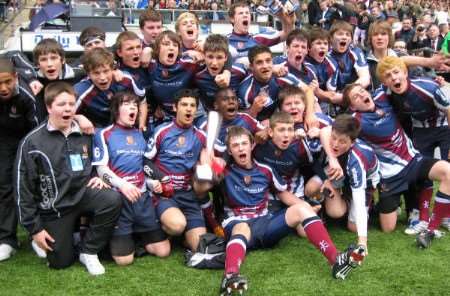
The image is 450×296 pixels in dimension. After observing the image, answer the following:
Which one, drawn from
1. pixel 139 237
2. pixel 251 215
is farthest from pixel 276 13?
pixel 139 237

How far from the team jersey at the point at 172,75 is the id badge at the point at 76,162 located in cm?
132

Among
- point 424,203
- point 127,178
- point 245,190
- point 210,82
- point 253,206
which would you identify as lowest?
point 424,203

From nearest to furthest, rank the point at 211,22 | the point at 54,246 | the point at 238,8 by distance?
1. the point at 54,246
2. the point at 238,8
3. the point at 211,22

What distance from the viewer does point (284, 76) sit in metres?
5.24

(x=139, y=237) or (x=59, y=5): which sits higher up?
(x=59, y=5)

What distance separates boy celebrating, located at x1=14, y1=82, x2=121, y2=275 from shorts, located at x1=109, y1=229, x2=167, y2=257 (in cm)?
9

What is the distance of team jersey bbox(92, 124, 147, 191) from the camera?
424cm

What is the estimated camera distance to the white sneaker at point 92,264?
3923mm

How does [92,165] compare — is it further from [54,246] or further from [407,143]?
[407,143]

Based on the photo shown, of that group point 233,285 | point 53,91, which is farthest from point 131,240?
point 53,91

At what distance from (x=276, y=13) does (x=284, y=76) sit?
1.16 m

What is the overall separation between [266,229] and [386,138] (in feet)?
4.89

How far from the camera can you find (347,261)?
12.3 ft

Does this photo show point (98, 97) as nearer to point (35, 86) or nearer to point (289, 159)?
point (35, 86)
